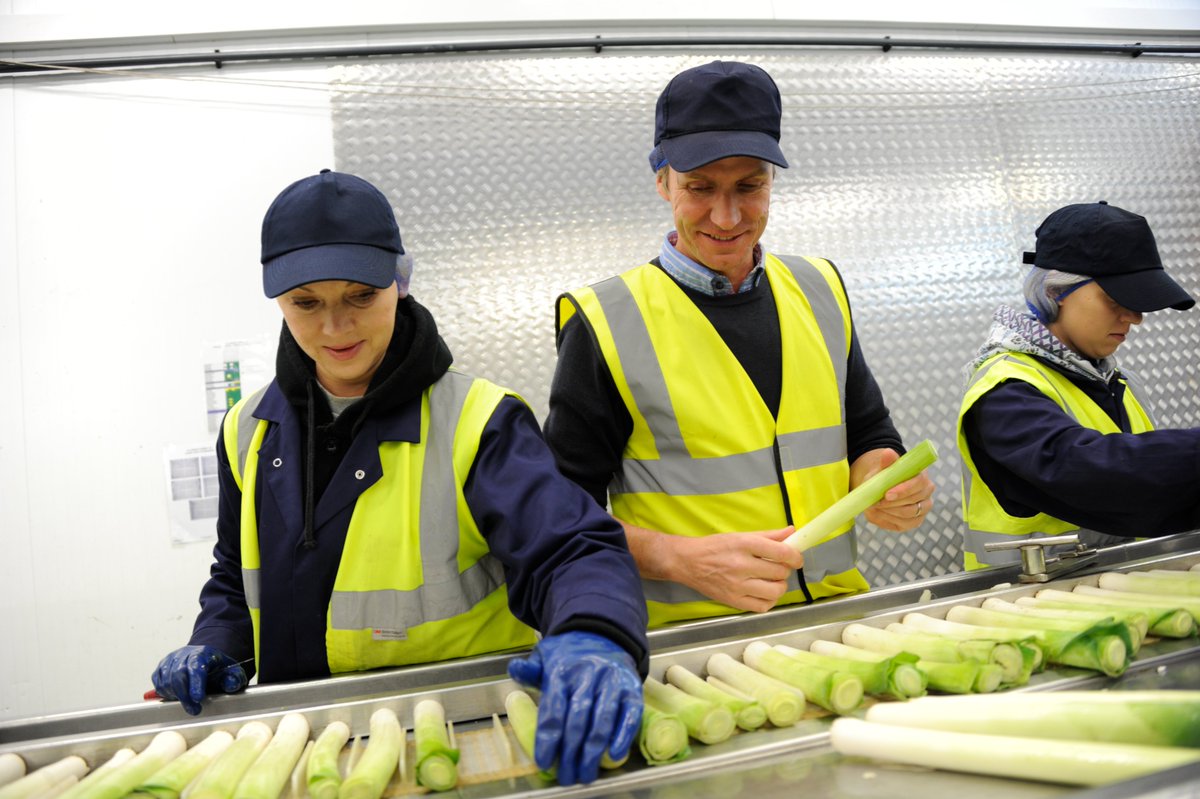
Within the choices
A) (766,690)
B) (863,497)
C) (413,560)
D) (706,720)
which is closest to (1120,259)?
(863,497)

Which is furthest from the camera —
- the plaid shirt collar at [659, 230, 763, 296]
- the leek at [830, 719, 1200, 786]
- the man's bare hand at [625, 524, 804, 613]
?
the plaid shirt collar at [659, 230, 763, 296]

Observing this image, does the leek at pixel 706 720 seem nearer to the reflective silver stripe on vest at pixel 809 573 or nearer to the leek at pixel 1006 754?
the leek at pixel 1006 754

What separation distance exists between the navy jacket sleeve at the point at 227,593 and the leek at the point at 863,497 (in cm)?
121

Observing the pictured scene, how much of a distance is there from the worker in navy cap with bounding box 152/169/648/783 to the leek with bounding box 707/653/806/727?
0.29m

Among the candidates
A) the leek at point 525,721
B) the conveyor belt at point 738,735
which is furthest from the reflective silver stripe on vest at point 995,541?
the leek at point 525,721

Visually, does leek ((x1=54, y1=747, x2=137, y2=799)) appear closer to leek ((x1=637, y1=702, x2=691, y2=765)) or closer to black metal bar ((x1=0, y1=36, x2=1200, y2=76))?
leek ((x1=637, y1=702, x2=691, y2=765))

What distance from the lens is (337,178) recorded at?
172 centimetres

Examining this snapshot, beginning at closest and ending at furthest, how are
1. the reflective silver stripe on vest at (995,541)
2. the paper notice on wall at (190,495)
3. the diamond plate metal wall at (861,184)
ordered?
the reflective silver stripe on vest at (995,541) < the paper notice on wall at (190,495) < the diamond plate metal wall at (861,184)

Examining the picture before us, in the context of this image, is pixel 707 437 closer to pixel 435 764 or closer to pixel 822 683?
pixel 822 683

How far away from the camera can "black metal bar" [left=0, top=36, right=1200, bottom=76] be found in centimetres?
310

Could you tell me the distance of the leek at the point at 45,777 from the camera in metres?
1.19

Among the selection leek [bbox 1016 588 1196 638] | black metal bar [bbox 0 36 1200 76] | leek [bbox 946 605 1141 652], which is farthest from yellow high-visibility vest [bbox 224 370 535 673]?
black metal bar [bbox 0 36 1200 76]

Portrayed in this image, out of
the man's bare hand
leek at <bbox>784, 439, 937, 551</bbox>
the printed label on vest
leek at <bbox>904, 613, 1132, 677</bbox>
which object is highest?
leek at <bbox>784, 439, 937, 551</bbox>

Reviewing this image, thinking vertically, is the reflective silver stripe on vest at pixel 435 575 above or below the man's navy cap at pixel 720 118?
below
